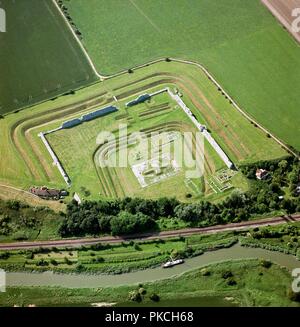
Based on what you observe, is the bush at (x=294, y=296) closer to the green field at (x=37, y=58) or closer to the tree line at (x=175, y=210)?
the tree line at (x=175, y=210)

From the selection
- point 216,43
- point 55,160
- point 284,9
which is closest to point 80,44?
point 216,43

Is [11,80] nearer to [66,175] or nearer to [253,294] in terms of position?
[66,175]

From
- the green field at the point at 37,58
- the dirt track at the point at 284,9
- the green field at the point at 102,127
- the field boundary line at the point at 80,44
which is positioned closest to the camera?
the green field at the point at 102,127

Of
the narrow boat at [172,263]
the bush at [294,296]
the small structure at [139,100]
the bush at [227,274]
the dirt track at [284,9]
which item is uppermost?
the dirt track at [284,9]

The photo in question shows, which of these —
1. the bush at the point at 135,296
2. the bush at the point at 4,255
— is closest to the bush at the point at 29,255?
the bush at the point at 4,255

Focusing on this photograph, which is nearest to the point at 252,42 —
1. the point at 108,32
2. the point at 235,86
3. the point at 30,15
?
the point at 235,86

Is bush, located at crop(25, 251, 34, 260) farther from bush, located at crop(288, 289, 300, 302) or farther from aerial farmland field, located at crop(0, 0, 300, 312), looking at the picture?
bush, located at crop(288, 289, 300, 302)
